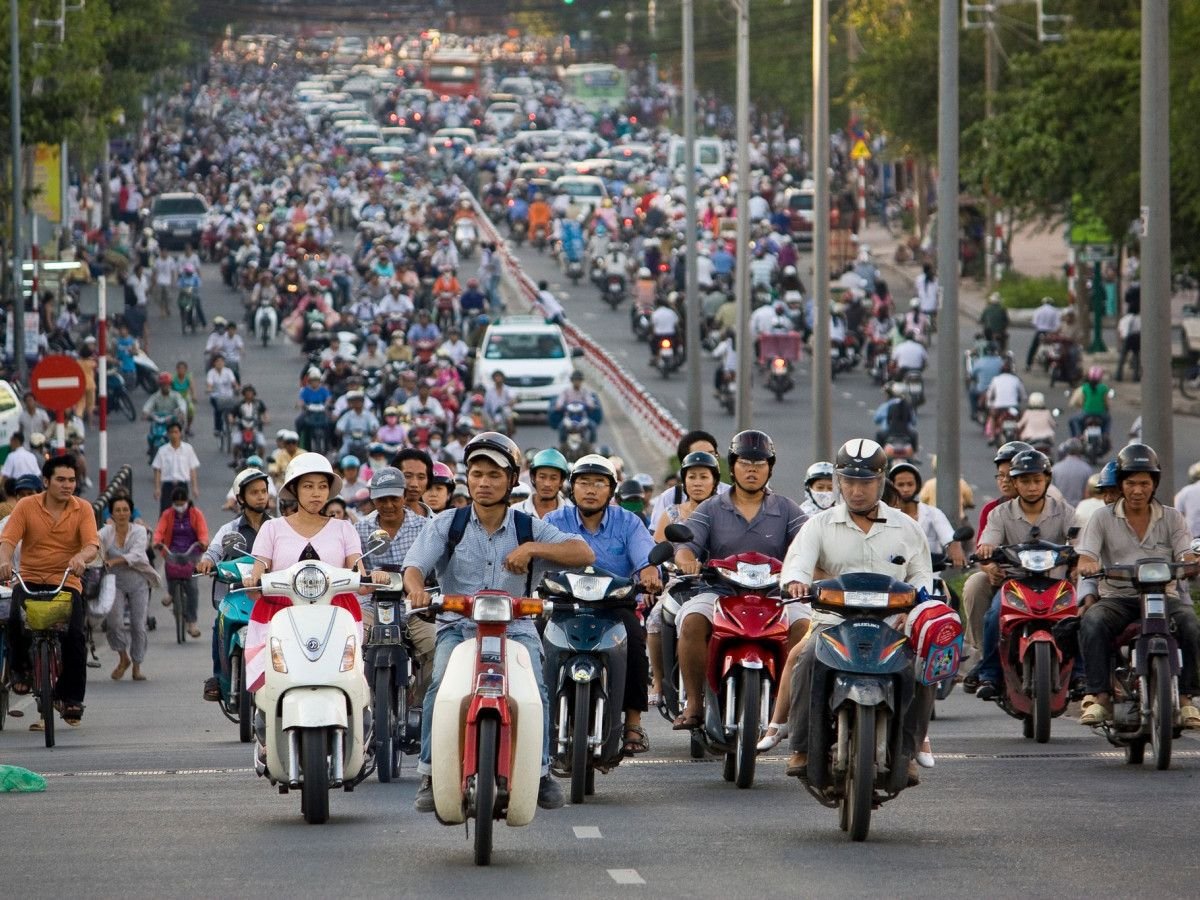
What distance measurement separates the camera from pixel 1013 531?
16.4 metres

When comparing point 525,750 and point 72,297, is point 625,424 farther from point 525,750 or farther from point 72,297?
point 525,750

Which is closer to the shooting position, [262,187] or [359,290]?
[359,290]

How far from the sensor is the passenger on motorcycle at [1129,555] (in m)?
14.4

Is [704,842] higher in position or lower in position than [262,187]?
lower

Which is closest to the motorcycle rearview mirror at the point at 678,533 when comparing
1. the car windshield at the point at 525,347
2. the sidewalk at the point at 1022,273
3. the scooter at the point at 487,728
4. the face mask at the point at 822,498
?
the scooter at the point at 487,728

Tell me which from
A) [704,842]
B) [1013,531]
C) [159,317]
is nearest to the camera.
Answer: [704,842]

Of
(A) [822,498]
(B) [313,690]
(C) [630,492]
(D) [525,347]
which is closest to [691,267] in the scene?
(D) [525,347]

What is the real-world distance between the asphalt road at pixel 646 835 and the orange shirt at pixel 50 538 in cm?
124

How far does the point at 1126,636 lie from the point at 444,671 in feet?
15.5

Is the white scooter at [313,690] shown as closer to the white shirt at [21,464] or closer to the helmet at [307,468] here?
the helmet at [307,468]

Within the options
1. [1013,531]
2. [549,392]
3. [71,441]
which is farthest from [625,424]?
[1013,531]

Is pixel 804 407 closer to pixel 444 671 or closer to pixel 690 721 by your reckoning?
pixel 690 721

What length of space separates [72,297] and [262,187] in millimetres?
26034

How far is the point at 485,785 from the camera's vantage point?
421 inches
